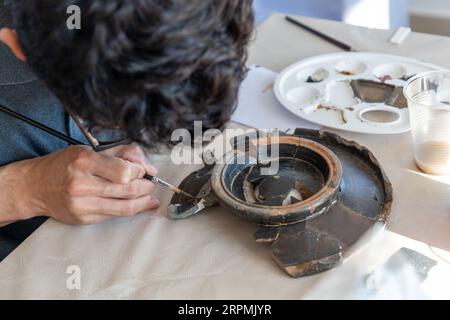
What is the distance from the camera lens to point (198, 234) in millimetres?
797

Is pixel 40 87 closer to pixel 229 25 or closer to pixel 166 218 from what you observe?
pixel 166 218

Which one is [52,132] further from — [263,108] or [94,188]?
[263,108]

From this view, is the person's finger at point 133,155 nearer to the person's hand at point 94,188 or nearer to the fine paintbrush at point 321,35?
the person's hand at point 94,188

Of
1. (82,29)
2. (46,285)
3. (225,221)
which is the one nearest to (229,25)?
(82,29)

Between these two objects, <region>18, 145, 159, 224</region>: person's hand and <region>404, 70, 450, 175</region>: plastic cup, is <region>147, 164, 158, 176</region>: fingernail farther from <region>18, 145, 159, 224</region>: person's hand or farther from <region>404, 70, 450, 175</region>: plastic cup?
<region>404, 70, 450, 175</region>: plastic cup

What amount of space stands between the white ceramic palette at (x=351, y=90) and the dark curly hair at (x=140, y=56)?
0.40 meters

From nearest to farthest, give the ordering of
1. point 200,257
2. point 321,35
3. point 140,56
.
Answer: point 140,56, point 200,257, point 321,35

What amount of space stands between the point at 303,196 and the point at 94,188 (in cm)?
32

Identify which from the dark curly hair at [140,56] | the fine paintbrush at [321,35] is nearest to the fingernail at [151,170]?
the dark curly hair at [140,56]

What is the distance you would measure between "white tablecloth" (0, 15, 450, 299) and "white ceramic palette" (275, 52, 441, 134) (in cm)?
11

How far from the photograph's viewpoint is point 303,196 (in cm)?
80

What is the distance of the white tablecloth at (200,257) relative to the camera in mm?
705

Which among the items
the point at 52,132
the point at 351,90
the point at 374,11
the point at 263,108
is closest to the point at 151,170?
the point at 52,132
